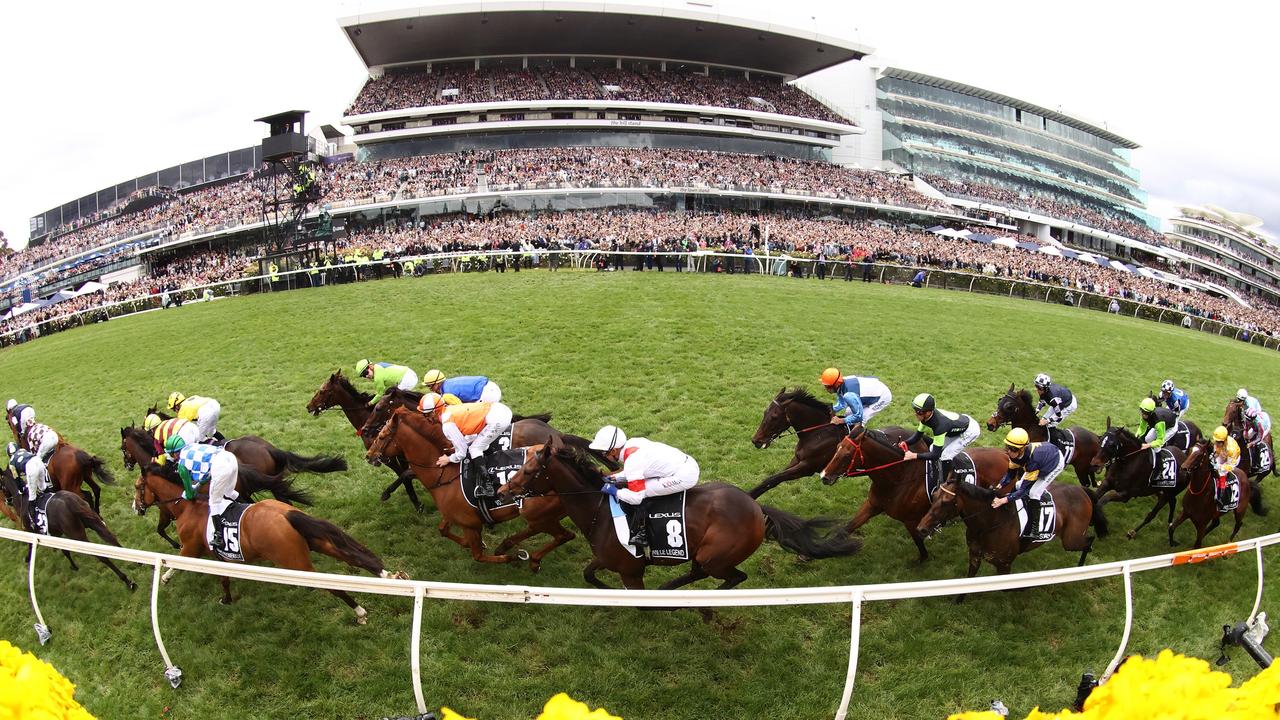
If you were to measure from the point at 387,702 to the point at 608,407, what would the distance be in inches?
218

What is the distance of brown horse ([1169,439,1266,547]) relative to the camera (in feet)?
21.2

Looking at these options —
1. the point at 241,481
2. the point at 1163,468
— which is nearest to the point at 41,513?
the point at 241,481

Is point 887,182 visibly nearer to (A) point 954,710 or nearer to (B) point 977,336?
(B) point 977,336

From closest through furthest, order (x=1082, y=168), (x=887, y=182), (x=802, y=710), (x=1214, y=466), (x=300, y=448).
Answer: (x=802, y=710) → (x=1214, y=466) → (x=300, y=448) → (x=887, y=182) → (x=1082, y=168)

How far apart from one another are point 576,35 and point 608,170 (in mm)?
12391

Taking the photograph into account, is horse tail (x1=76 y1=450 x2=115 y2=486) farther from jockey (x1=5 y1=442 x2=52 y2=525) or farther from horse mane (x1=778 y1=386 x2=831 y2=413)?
horse mane (x1=778 y1=386 x2=831 y2=413)

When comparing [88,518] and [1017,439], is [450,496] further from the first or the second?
[1017,439]

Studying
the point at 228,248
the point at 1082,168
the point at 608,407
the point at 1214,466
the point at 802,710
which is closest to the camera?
the point at 802,710

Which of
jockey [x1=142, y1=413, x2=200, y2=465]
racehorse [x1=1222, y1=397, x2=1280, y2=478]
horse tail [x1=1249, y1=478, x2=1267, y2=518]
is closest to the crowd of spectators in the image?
jockey [x1=142, y1=413, x2=200, y2=465]

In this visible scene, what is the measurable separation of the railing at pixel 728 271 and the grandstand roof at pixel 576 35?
26051mm

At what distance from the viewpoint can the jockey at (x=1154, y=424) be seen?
6.87 meters

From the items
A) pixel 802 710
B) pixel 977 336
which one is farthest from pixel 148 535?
pixel 977 336

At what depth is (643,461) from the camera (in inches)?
195

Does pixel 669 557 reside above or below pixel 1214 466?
below
